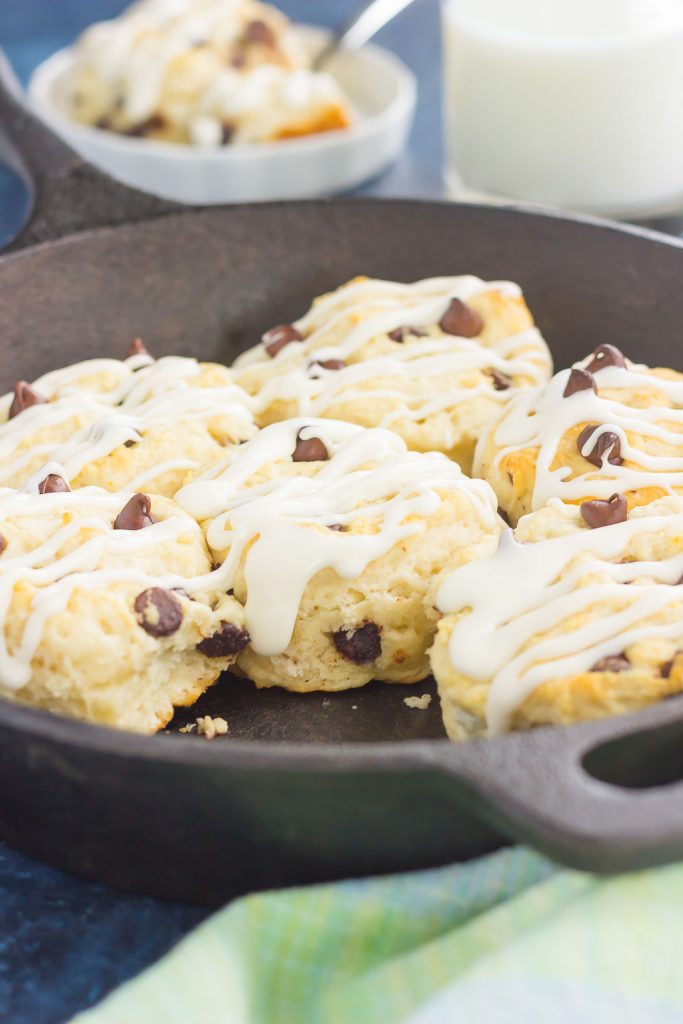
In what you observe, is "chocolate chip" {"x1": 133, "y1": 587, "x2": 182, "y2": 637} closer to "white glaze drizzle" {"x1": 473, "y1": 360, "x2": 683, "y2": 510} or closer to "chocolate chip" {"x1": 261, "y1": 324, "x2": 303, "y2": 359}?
"white glaze drizzle" {"x1": 473, "y1": 360, "x2": 683, "y2": 510}

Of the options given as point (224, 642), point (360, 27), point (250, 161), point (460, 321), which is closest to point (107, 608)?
point (224, 642)

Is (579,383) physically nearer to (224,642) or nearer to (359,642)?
(359,642)

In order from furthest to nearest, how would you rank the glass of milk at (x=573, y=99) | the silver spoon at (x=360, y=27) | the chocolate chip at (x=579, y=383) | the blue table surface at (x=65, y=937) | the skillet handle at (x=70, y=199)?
the silver spoon at (x=360, y=27) → the glass of milk at (x=573, y=99) → the skillet handle at (x=70, y=199) → the chocolate chip at (x=579, y=383) → the blue table surface at (x=65, y=937)

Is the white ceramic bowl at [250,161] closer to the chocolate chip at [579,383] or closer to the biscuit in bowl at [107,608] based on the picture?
the chocolate chip at [579,383]

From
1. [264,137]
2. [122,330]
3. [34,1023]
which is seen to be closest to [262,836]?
[34,1023]

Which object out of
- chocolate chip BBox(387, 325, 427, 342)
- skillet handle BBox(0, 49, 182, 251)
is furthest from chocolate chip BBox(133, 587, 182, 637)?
skillet handle BBox(0, 49, 182, 251)

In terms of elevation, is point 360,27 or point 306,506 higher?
point 306,506

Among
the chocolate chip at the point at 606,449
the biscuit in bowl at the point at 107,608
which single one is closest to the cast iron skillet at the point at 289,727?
the biscuit in bowl at the point at 107,608
